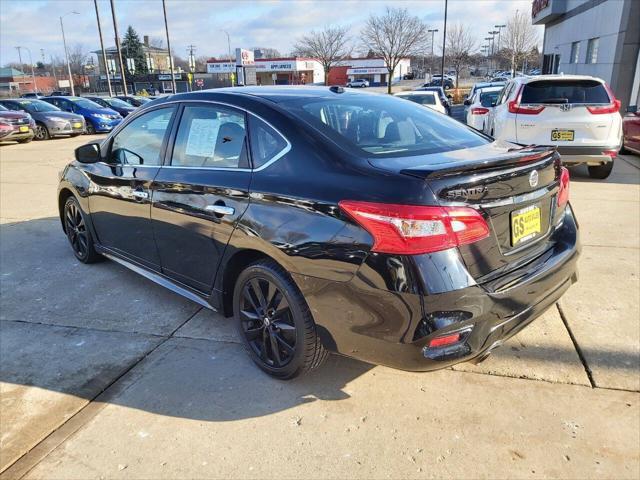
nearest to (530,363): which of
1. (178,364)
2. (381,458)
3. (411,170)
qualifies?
(381,458)

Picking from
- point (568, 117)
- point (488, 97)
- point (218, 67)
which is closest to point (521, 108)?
point (568, 117)

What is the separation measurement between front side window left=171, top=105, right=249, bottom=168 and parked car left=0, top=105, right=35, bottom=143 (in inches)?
622

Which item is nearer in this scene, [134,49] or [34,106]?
[34,106]

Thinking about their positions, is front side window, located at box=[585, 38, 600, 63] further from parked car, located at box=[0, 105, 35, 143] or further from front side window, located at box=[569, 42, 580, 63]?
parked car, located at box=[0, 105, 35, 143]

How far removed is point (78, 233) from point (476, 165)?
4121 mm

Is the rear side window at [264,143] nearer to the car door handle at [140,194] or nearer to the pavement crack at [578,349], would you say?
the car door handle at [140,194]

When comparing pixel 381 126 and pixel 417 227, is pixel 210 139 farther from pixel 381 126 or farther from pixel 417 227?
pixel 417 227

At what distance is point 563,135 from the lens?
7.88 metres

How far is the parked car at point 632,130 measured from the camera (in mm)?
10289

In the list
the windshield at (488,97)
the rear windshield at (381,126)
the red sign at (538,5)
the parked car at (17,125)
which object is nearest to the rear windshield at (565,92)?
the windshield at (488,97)

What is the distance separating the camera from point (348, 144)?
2701mm

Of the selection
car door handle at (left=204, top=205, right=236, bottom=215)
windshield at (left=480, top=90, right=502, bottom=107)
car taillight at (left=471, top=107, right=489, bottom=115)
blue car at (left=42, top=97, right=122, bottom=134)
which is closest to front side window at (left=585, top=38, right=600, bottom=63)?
windshield at (left=480, top=90, right=502, bottom=107)

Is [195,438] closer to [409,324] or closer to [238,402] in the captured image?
[238,402]

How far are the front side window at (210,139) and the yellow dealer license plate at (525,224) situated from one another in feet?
4.94
